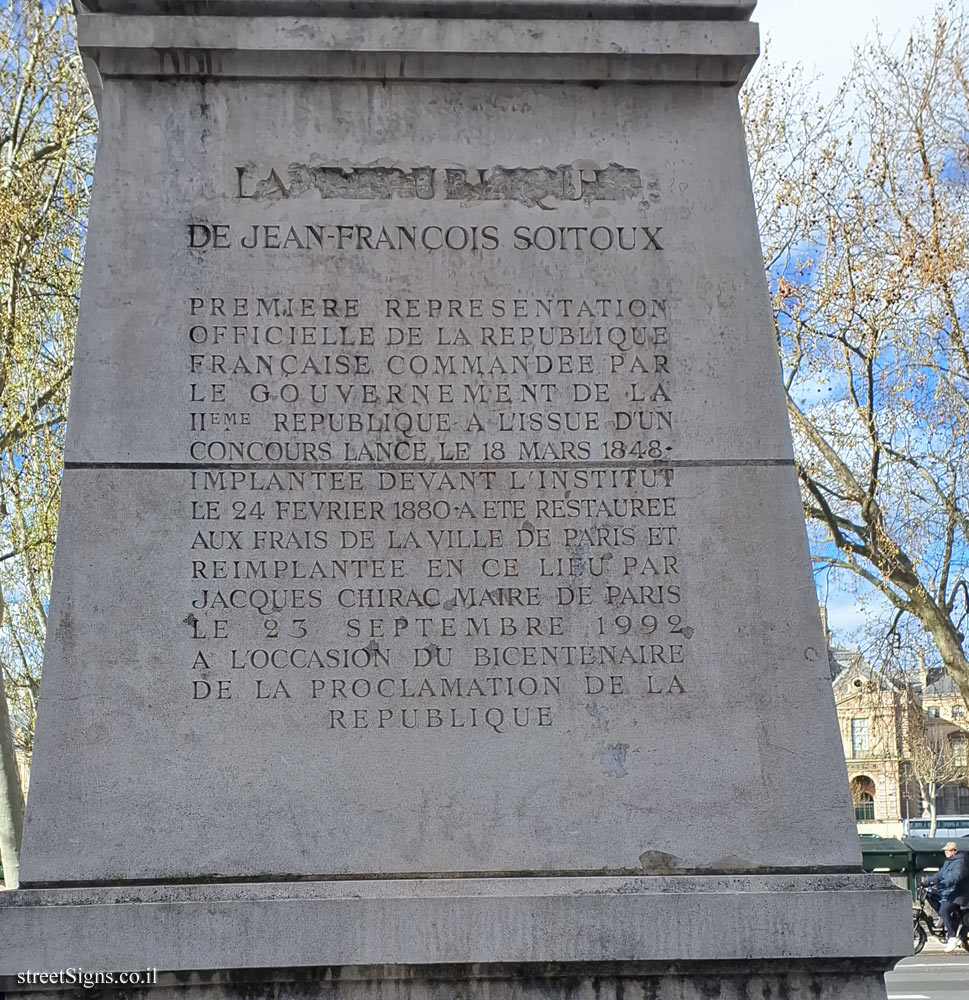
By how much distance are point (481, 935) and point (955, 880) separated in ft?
51.4

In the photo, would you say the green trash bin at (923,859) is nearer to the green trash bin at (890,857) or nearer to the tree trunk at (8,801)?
the green trash bin at (890,857)

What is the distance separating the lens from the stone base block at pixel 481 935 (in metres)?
3.58

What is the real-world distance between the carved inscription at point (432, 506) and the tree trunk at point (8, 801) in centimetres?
1385

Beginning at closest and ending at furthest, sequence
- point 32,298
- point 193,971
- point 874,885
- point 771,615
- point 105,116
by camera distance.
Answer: point 193,971
point 874,885
point 771,615
point 105,116
point 32,298

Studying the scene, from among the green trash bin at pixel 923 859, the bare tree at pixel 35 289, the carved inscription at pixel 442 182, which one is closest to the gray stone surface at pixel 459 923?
the carved inscription at pixel 442 182

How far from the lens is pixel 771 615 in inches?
161

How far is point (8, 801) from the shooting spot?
17.0 metres

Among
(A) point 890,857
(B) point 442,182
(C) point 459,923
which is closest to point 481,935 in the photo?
(C) point 459,923

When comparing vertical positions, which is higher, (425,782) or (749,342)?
(749,342)

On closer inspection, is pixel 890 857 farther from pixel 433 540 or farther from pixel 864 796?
pixel 864 796

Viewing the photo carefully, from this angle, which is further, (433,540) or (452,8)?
(452,8)

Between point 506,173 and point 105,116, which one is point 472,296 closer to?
point 506,173

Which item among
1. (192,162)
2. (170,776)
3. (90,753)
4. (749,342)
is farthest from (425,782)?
(192,162)

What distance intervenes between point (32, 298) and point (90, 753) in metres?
15.1
